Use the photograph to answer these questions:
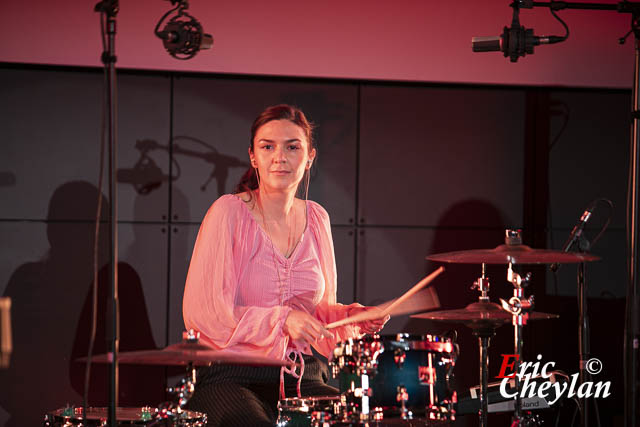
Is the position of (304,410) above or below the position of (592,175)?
below

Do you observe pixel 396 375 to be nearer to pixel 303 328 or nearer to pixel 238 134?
pixel 303 328

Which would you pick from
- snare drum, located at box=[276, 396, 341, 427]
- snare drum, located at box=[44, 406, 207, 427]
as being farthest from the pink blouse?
snare drum, located at box=[44, 406, 207, 427]

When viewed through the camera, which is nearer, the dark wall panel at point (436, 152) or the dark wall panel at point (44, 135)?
the dark wall panel at point (44, 135)

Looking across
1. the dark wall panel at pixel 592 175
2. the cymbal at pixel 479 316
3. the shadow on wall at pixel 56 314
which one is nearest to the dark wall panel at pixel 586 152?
the dark wall panel at pixel 592 175

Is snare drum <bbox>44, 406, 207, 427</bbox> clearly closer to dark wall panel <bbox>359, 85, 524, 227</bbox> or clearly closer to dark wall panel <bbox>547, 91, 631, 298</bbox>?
dark wall panel <bbox>359, 85, 524, 227</bbox>

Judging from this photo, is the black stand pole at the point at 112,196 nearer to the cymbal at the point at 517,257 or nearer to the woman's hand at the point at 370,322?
the woman's hand at the point at 370,322

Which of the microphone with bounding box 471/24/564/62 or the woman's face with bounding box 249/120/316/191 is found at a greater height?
the microphone with bounding box 471/24/564/62

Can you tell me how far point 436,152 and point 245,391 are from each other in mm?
1951

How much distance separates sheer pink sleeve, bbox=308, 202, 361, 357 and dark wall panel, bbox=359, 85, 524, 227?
78cm

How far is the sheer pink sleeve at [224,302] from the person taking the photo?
3.14m

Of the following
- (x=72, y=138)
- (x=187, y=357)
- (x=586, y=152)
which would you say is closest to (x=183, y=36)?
(x=187, y=357)

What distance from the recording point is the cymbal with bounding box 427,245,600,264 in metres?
3.10

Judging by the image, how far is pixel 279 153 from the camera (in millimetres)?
3453

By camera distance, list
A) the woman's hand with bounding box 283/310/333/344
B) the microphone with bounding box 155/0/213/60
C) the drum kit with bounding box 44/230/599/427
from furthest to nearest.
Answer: the woman's hand with bounding box 283/310/333/344 → the drum kit with bounding box 44/230/599/427 → the microphone with bounding box 155/0/213/60
